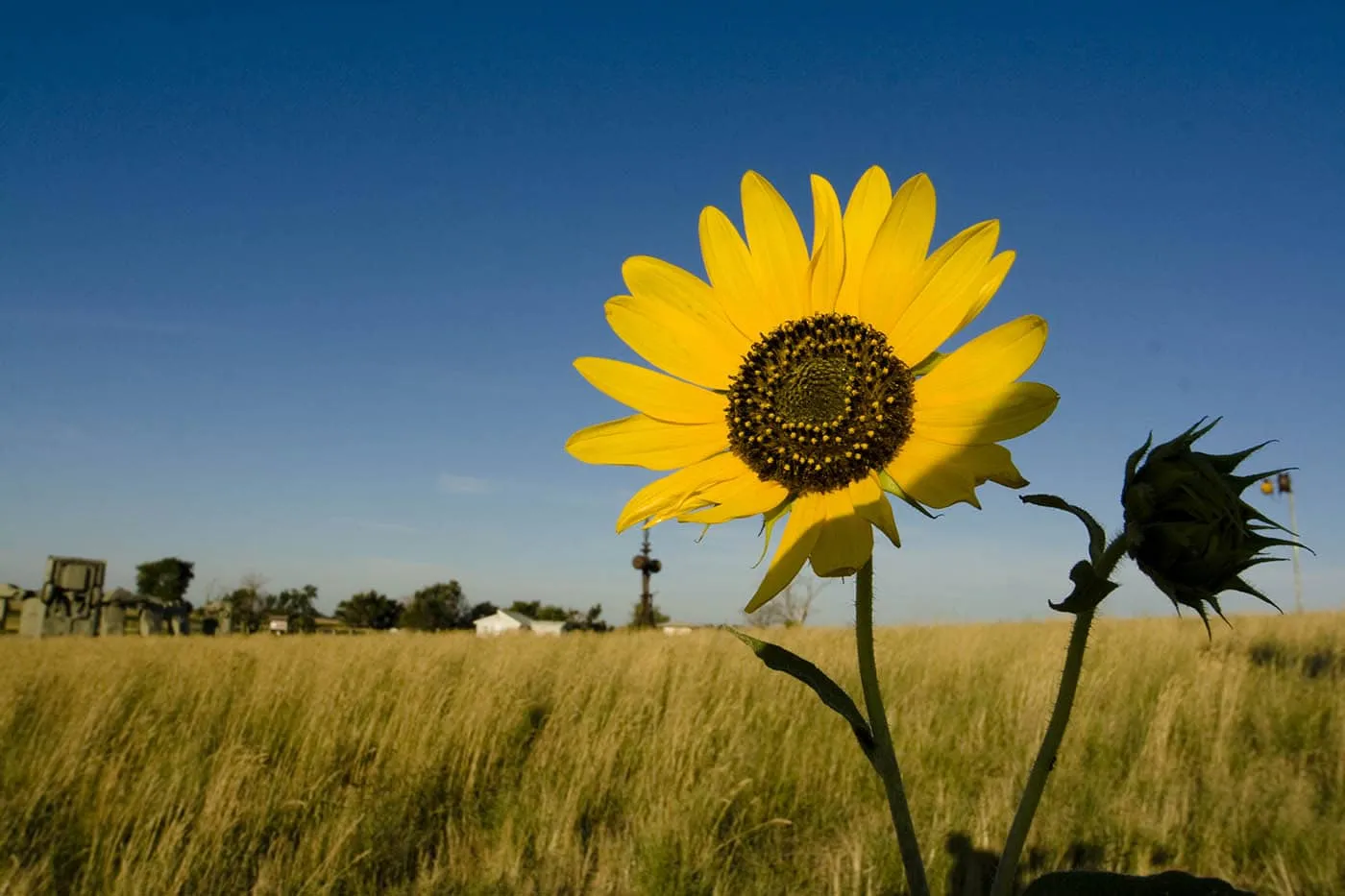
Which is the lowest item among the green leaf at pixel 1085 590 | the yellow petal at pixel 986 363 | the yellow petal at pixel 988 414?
the green leaf at pixel 1085 590

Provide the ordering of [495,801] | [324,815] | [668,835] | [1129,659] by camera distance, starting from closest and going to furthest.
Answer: [668,835], [324,815], [495,801], [1129,659]

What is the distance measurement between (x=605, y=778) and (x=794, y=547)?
15.8 ft

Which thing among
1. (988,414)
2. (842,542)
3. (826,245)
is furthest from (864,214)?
(842,542)

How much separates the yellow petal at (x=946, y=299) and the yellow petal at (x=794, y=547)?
8.9 inches

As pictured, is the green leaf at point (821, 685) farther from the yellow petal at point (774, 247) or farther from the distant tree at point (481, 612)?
the distant tree at point (481, 612)

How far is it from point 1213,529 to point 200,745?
5.99 m

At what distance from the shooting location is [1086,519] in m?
1.02

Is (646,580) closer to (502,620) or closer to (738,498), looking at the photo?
(502,620)

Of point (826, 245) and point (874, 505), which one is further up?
point (826, 245)

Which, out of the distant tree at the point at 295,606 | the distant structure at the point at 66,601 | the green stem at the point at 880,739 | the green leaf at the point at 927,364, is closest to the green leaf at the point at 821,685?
the green stem at the point at 880,739

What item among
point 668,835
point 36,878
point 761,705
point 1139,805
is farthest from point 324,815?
point 1139,805

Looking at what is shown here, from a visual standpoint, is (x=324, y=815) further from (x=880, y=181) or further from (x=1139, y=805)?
(x=880, y=181)

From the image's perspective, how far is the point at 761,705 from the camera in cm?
684

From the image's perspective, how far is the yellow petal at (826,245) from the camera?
1.12 meters
